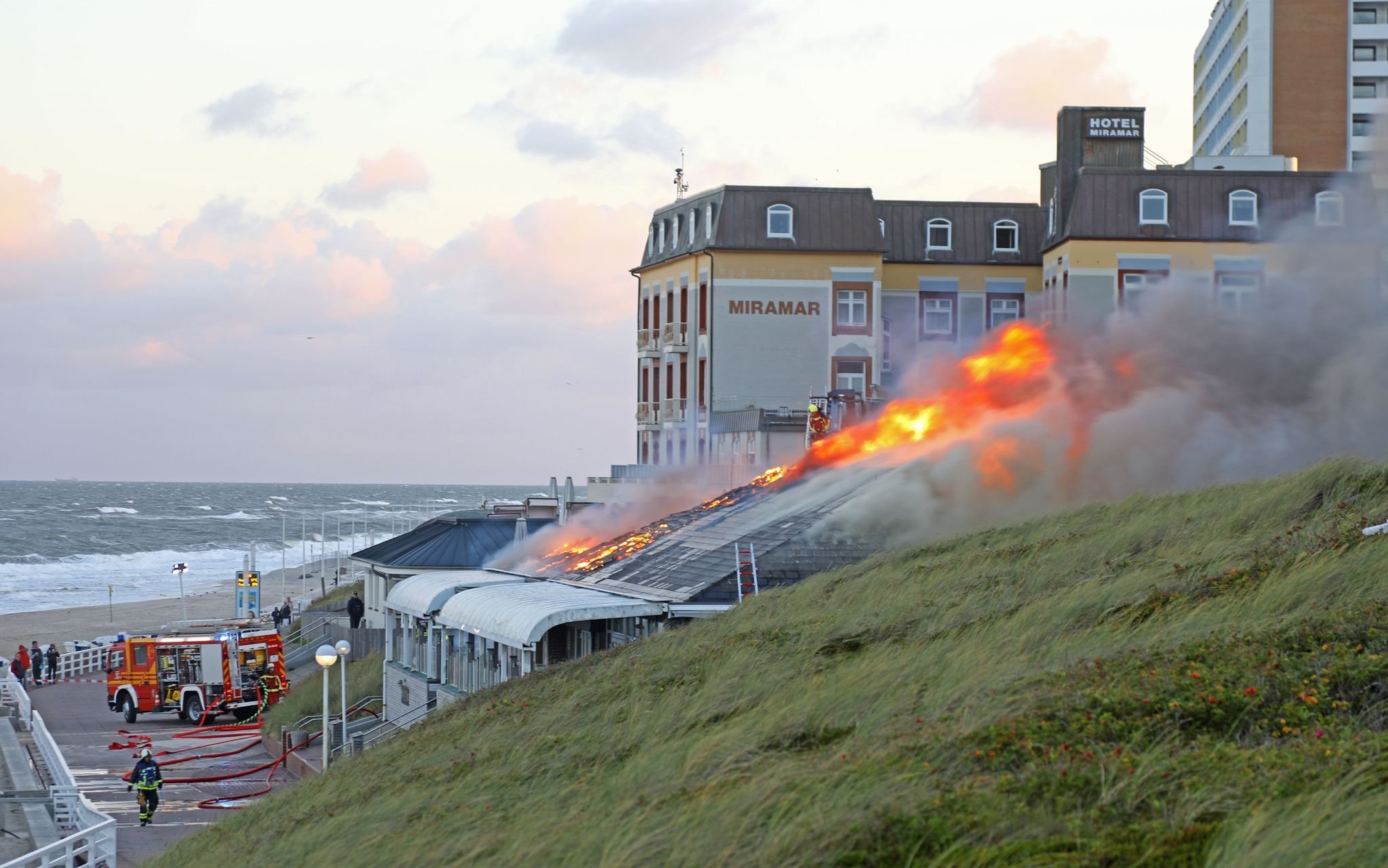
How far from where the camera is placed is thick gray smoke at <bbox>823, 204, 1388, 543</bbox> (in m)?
32.8

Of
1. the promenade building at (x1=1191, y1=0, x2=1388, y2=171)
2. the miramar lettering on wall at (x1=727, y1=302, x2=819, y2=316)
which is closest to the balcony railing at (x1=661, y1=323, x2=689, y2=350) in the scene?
the miramar lettering on wall at (x1=727, y1=302, x2=819, y2=316)

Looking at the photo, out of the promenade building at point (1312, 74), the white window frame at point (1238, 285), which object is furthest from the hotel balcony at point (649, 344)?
the promenade building at point (1312, 74)

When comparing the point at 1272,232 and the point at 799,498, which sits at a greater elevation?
the point at 1272,232

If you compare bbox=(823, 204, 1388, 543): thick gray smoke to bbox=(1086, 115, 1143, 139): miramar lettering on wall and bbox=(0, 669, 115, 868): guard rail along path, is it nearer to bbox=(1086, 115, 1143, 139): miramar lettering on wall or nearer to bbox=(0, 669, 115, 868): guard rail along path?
bbox=(0, 669, 115, 868): guard rail along path

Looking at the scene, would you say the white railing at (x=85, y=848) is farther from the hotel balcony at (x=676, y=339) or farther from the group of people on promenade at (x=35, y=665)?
the hotel balcony at (x=676, y=339)

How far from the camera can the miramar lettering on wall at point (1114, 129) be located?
5447cm

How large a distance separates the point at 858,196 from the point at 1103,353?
58.3 ft

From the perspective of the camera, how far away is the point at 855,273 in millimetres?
54438

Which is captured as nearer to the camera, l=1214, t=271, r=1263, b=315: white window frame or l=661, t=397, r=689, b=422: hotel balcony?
l=1214, t=271, r=1263, b=315: white window frame

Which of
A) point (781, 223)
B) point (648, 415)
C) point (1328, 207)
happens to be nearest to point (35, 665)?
point (648, 415)

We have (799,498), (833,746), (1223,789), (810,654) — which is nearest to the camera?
(1223,789)

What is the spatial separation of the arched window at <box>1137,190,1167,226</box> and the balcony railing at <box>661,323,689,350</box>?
15820 millimetres

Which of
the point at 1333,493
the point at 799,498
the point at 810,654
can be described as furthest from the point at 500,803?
the point at 799,498

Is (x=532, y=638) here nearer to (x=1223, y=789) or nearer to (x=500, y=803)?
(x=500, y=803)
